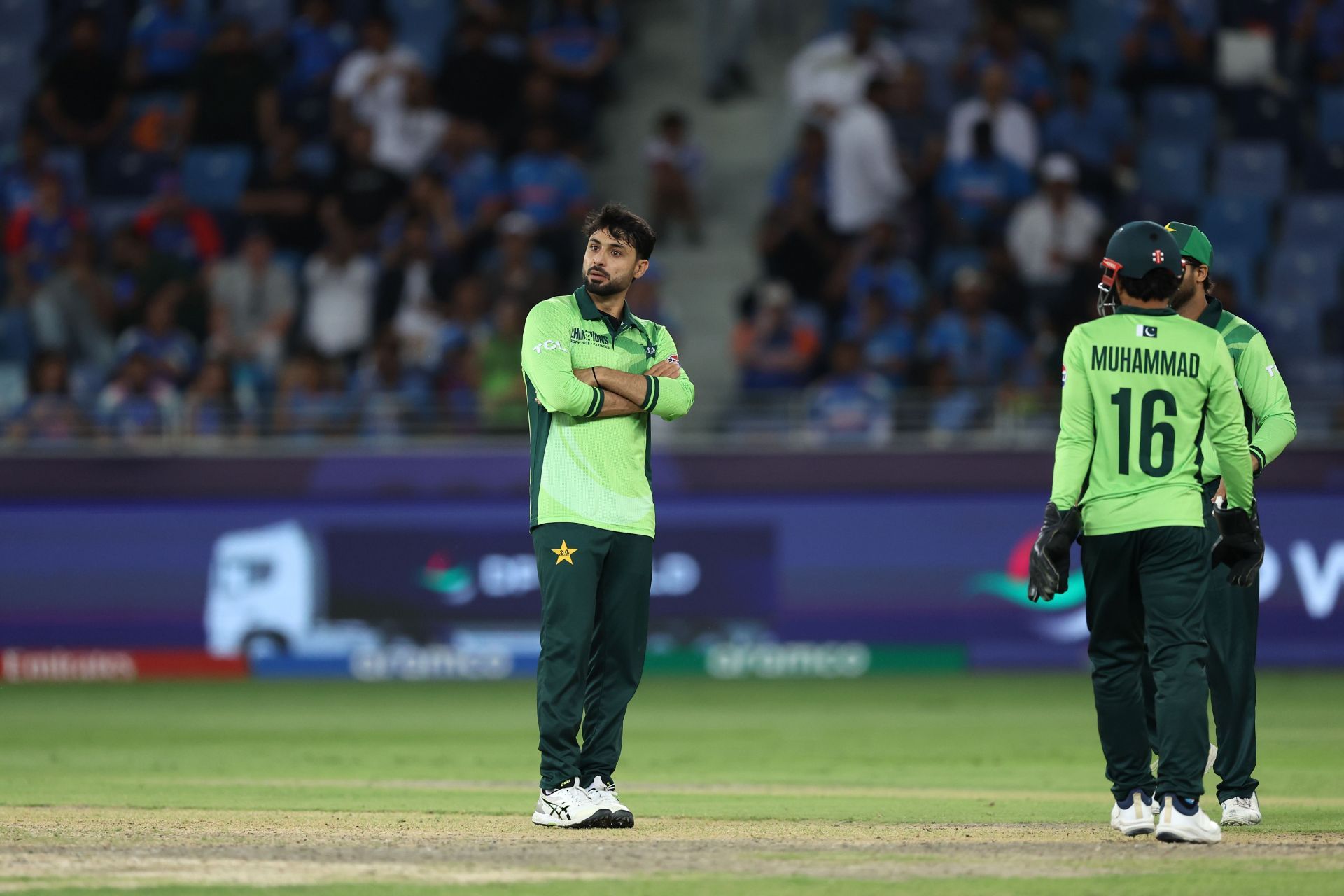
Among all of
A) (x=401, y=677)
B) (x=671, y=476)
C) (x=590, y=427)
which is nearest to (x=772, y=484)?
(x=671, y=476)

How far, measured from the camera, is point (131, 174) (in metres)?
21.2

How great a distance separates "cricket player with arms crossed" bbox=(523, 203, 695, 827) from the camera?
7.82 metres

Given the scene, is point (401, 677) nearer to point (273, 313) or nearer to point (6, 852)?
point (273, 313)

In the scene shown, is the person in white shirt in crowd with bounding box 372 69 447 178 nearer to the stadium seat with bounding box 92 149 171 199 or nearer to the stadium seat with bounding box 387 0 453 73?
the stadium seat with bounding box 387 0 453 73

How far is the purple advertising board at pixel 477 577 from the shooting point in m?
17.3

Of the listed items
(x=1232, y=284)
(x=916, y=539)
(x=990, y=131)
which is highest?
(x=990, y=131)

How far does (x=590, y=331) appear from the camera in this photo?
8.16m

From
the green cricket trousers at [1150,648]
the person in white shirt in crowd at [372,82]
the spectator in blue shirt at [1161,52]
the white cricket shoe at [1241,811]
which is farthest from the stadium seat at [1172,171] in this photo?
the green cricket trousers at [1150,648]

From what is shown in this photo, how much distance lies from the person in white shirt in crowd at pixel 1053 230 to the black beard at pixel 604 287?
36.8 feet

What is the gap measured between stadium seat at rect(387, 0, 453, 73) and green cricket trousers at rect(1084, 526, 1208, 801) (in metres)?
16.3

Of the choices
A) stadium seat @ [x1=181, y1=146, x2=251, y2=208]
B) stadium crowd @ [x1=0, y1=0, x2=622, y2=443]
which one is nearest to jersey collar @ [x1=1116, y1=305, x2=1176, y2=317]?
stadium crowd @ [x1=0, y1=0, x2=622, y2=443]

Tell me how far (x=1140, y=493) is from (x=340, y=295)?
1331 centimetres

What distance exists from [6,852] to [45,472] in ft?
36.7

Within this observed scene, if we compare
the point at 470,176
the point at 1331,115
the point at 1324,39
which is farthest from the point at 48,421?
the point at 1324,39
